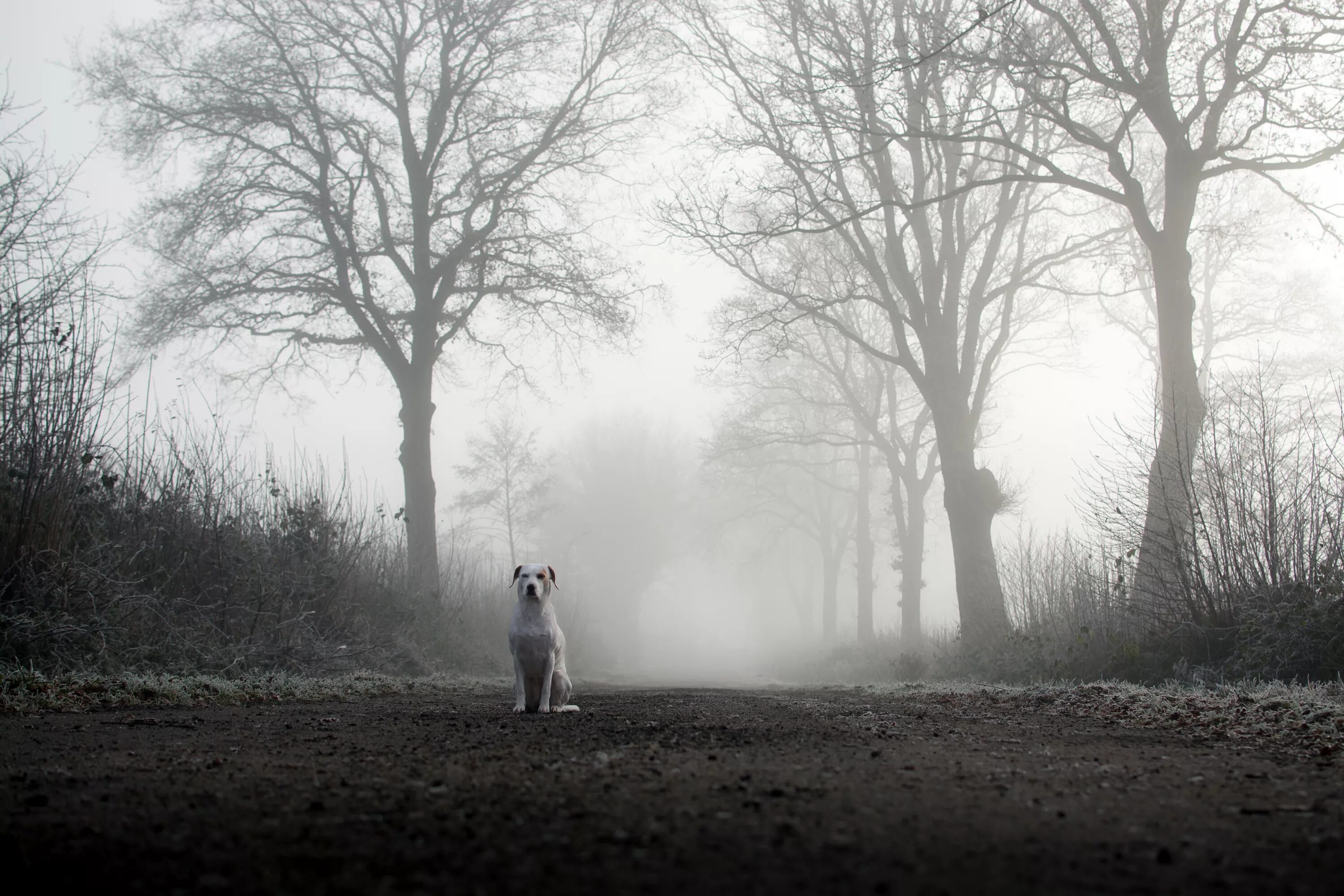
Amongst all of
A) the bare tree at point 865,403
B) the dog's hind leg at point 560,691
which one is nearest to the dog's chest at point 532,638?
the dog's hind leg at point 560,691

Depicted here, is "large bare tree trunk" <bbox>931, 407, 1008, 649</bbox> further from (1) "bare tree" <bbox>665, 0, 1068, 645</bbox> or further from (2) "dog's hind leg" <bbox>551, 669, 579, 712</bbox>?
A: (2) "dog's hind leg" <bbox>551, 669, 579, 712</bbox>

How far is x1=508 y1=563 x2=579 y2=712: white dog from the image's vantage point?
22.2ft

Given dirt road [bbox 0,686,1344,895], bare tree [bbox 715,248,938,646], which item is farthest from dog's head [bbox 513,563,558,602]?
bare tree [bbox 715,248,938,646]

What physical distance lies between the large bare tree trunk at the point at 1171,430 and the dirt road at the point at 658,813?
4155 mm

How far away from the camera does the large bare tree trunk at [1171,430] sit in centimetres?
874

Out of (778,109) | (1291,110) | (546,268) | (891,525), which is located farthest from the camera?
(891,525)

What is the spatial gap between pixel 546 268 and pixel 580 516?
31157mm

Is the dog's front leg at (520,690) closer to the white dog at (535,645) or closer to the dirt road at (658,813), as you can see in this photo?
the white dog at (535,645)

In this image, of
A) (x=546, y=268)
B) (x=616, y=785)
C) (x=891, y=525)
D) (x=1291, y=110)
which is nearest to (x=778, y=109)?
A: (x=546, y=268)

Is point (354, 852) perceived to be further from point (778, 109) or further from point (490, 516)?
point (490, 516)

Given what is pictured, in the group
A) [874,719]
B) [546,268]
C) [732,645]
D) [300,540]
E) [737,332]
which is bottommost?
[732,645]

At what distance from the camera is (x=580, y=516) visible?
47.6 m

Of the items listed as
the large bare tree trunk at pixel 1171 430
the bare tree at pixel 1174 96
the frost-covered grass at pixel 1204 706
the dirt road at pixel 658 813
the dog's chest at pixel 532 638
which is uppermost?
the bare tree at pixel 1174 96

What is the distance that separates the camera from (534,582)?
685cm
